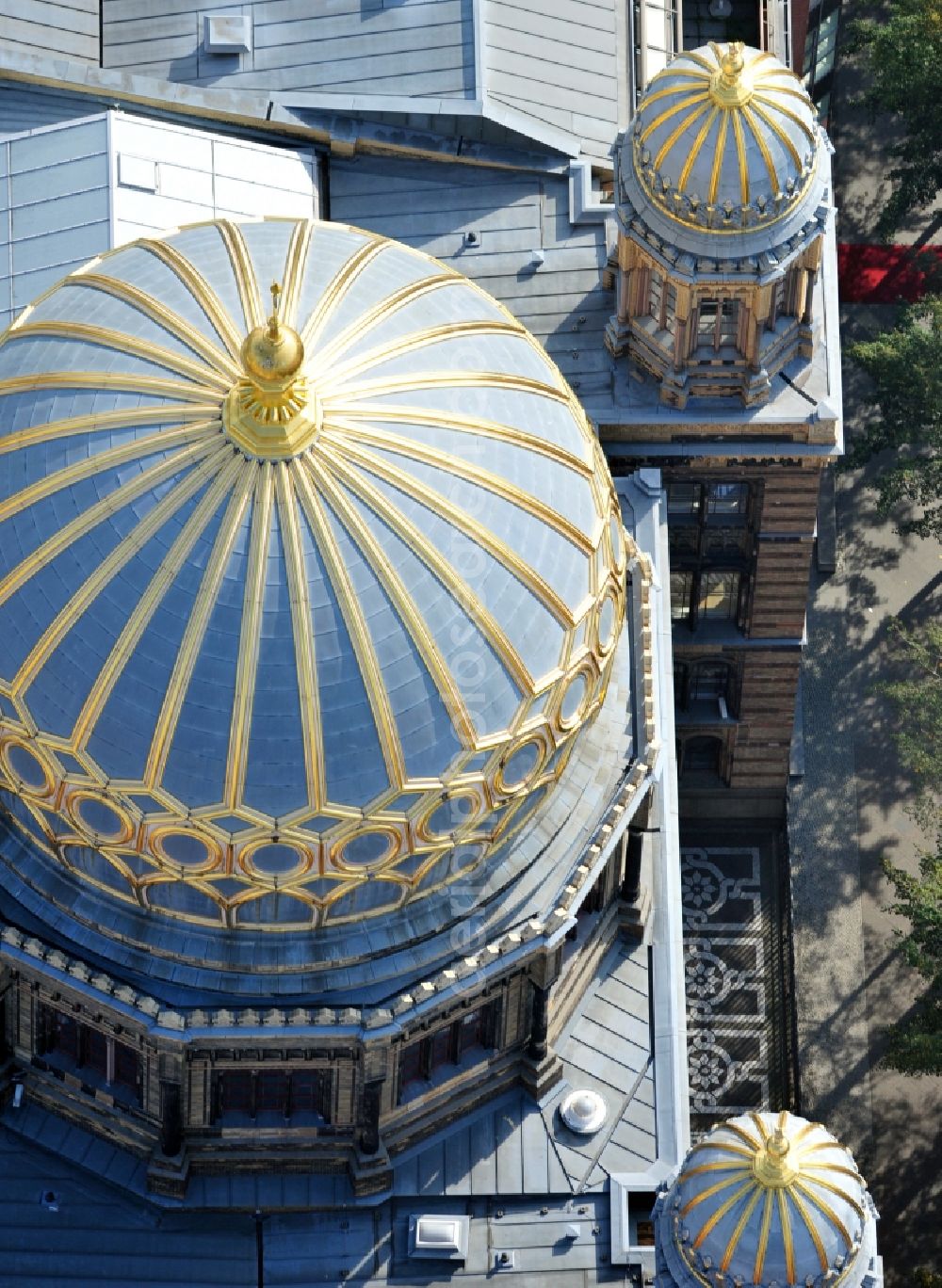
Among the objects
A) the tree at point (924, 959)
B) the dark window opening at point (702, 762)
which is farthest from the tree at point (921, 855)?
the dark window opening at point (702, 762)

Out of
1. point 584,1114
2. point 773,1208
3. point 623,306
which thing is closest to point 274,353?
point 623,306

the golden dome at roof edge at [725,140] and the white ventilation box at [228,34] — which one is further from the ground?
the white ventilation box at [228,34]

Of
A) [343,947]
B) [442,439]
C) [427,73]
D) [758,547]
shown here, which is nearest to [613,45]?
[427,73]

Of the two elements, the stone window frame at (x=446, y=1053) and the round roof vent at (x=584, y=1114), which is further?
the round roof vent at (x=584, y=1114)

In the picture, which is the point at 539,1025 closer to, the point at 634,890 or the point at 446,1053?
the point at 446,1053

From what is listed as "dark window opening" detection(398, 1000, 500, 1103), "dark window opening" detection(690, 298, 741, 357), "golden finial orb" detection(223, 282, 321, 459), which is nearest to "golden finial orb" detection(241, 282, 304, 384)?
"golden finial orb" detection(223, 282, 321, 459)

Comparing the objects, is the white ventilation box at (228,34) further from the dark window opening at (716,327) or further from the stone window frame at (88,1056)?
the stone window frame at (88,1056)
